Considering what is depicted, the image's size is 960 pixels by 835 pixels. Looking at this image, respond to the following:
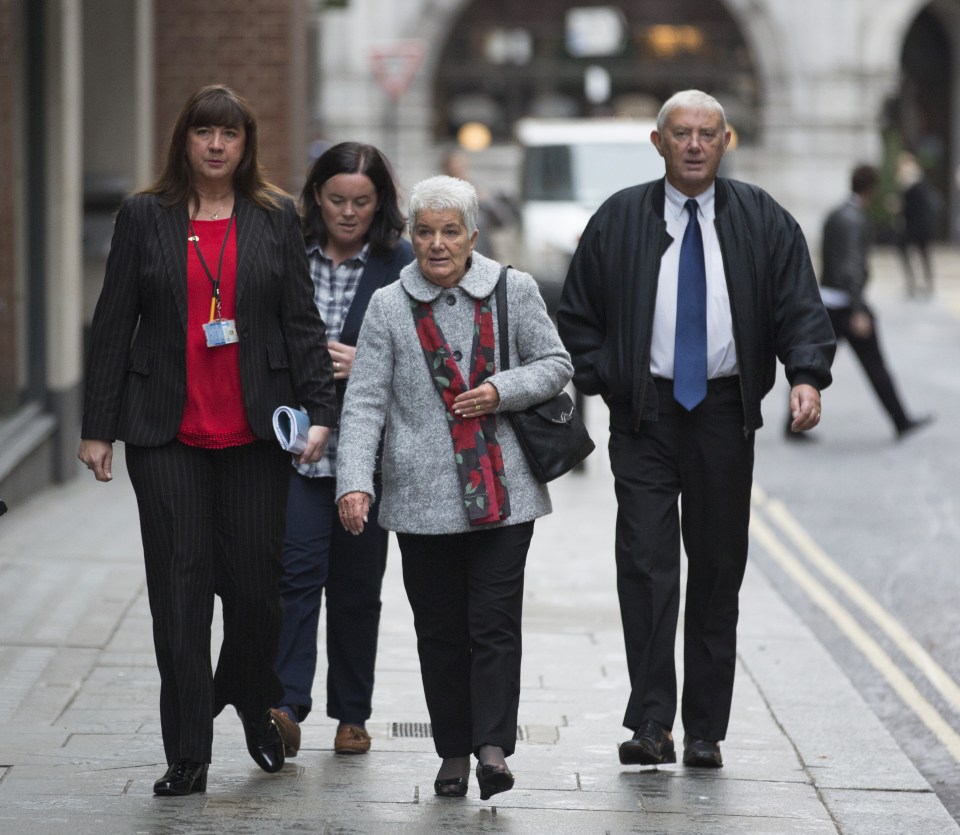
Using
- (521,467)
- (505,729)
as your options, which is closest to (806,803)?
(505,729)

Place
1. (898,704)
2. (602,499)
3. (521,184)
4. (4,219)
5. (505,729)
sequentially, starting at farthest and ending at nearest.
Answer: (521,184), (602,499), (4,219), (898,704), (505,729)

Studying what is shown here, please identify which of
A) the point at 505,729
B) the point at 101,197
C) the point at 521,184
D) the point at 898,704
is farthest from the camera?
the point at 521,184

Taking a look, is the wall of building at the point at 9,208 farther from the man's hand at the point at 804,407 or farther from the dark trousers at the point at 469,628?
the man's hand at the point at 804,407

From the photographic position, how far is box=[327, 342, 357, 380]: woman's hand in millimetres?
5609

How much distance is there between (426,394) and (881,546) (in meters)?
5.56

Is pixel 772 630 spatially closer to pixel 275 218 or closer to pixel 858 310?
pixel 275 218

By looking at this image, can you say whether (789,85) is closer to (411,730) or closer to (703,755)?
(411,730)

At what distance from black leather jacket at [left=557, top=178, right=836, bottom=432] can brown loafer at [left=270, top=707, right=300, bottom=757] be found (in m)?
1.32

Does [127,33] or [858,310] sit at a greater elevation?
[127,33]

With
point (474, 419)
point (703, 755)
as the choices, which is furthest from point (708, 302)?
point (703, 755)

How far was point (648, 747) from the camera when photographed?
18.0 ft

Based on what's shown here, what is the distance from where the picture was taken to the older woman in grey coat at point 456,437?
16.4 ft

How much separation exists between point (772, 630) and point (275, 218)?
3492 millimetres

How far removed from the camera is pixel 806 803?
5289mm
